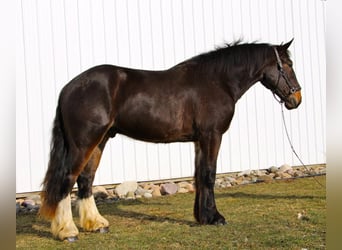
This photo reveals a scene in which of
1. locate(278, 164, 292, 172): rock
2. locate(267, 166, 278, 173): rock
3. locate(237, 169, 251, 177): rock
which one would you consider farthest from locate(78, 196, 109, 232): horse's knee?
locate(278, 164, 292, 172): rock

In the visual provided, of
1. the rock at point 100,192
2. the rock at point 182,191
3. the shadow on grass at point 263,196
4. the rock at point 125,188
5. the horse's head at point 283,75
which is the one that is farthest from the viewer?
the rock at point 182,191

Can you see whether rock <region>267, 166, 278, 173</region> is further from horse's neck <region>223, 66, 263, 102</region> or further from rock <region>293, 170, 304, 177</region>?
horse's neck <region>223, 66, 263, 102</region>

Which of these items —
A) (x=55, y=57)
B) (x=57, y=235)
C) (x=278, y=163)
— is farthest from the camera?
(x=278, y=163)

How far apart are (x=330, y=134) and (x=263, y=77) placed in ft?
10.9

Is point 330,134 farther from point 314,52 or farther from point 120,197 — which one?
point 314,52

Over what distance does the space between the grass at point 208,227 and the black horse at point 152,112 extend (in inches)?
10.4

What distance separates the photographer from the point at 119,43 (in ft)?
23.4

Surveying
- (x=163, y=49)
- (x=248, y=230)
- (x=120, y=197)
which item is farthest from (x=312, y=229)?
(x=163, y=49)

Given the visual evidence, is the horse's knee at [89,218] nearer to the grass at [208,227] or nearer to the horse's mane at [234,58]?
the grass at [208,227]

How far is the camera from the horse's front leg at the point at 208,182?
4.55m

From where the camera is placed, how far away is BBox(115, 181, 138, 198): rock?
6926 mm

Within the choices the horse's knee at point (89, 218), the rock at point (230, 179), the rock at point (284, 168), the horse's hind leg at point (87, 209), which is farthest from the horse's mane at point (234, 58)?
the rock at point (284, 168)

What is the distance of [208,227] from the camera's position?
4.44m

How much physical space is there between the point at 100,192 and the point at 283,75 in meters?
3.71
